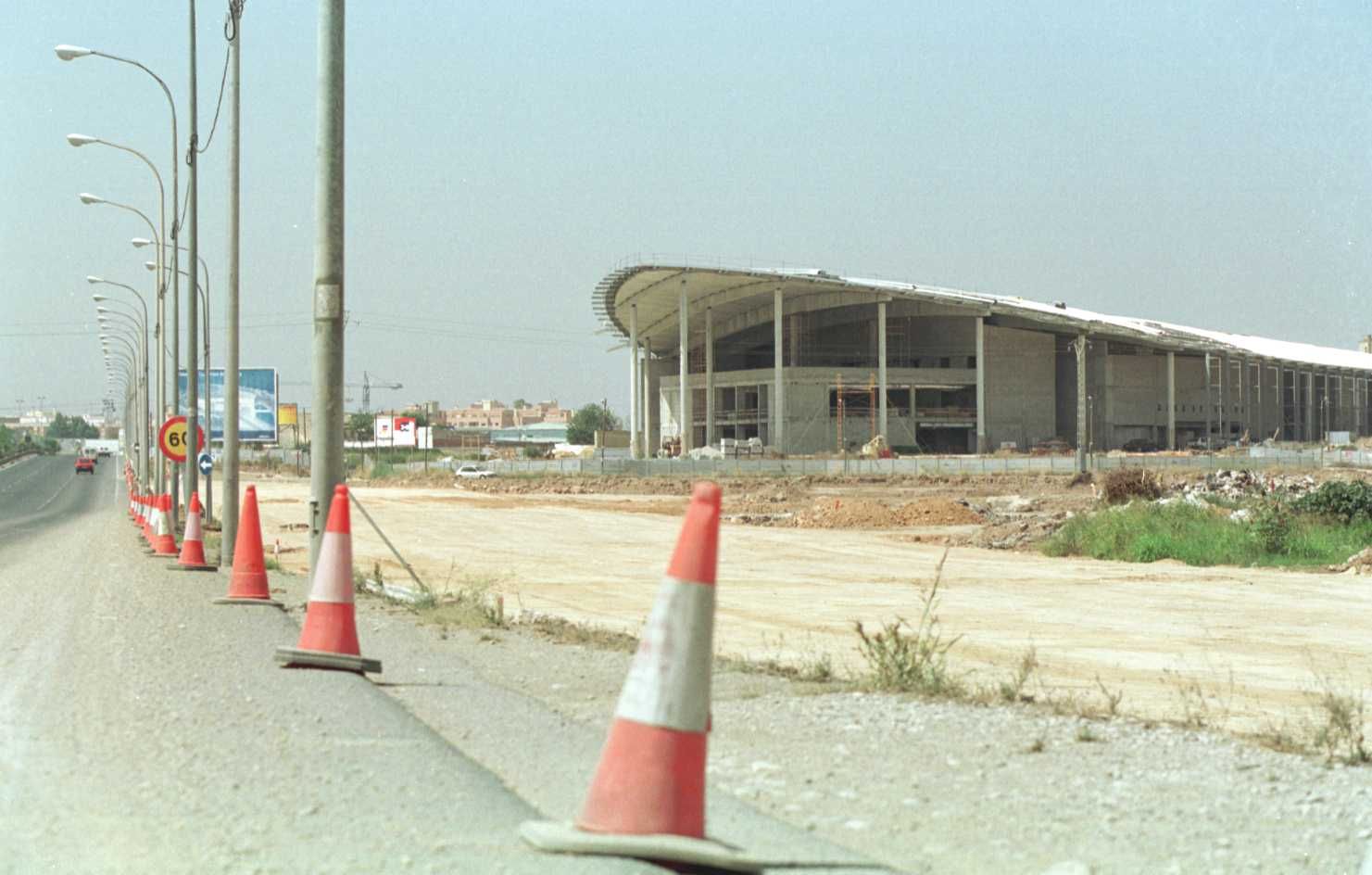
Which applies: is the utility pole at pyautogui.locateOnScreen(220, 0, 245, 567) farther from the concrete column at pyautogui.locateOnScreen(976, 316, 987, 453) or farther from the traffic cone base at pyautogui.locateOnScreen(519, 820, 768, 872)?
the concrete column at pyautogui.locateOnScreen(976, 316, 987, 453)

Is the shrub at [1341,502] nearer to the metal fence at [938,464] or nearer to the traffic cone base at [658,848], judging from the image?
the traffic cone base at [658,848]

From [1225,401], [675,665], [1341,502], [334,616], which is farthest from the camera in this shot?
[1225,401]

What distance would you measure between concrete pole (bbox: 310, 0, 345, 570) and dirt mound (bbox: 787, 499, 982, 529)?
34394mm

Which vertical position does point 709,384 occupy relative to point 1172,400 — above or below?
above

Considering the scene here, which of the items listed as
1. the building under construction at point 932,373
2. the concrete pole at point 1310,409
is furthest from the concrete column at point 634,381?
the concrete pole at point 1310,409

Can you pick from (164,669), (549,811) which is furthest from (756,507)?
(549,811)

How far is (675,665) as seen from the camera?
189 inches

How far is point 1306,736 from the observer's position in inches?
325

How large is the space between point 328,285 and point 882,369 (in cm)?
8528

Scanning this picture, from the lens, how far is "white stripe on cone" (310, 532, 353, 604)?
31.4 ft

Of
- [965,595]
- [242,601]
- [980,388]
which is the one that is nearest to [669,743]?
[242,601]

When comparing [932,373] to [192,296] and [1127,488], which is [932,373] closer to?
[1127,488]

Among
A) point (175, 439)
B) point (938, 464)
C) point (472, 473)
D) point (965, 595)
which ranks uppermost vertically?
point (175, 439)

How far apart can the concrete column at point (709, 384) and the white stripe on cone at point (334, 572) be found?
96.9 metres
